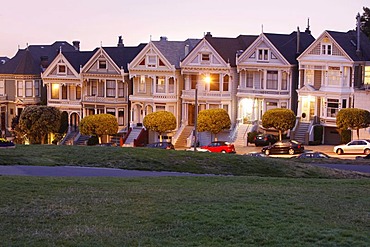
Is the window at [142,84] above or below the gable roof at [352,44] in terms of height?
below

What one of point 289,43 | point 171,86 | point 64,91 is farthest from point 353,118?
point 64,91

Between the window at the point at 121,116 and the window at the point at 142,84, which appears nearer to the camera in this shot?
the window at the point at 142,84

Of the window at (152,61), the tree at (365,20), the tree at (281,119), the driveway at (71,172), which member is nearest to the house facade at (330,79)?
the tree at (281,119)

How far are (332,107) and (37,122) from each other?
25695mm

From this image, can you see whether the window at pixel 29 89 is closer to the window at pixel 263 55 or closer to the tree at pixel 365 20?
the window at pixel 263 55

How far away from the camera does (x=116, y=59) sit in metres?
63.6

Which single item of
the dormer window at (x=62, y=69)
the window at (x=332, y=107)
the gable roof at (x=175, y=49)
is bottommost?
the window at (x=332, y=107)

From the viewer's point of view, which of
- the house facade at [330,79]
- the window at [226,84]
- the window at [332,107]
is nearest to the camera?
the house facade at [330,79]

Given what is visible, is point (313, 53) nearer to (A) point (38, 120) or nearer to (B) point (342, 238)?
(A) point (38, 120)

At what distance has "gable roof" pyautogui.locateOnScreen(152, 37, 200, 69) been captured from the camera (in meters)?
61.8

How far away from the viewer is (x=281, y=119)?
53438mm

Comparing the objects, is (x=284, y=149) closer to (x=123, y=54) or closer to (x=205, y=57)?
(x=205, y=57)

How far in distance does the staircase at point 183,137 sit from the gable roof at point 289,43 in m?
10.2

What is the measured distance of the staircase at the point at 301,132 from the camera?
54531 millimetres
